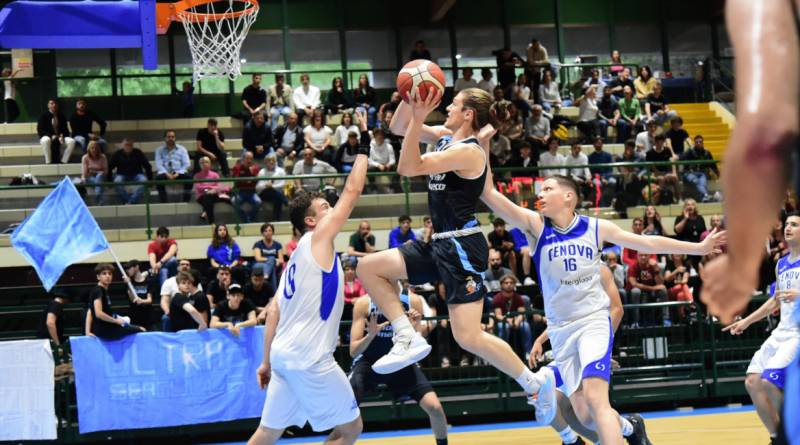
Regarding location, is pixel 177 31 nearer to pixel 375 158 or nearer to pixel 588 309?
pixel 375 158

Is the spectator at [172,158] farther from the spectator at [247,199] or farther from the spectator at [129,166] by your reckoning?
the spectator at [247,199]

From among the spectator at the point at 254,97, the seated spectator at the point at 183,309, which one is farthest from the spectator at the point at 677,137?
the seated spectator at the point at 183,309

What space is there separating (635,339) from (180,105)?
1404 centimetres

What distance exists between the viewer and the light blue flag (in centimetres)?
1397

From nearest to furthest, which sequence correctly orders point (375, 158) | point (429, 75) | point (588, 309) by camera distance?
point (429, 75), point (588, 309), point (375, 158)

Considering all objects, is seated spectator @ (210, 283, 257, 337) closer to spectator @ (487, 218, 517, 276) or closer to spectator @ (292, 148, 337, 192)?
spectator @ (487, 218, 517, 276)

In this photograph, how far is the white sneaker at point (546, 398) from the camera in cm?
782

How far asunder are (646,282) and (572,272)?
342 inches

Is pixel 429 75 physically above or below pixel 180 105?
below

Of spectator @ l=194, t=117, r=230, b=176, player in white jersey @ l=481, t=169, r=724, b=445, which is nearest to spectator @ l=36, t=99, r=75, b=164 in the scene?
spectator @ l=194, t=117, r=230, b=176

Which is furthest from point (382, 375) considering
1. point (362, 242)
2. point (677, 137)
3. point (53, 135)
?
point (677, 137)

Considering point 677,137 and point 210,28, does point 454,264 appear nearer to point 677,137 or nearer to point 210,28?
point 210,28

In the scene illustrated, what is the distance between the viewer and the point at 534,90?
2391 cm

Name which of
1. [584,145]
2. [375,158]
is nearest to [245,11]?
[375,158]
